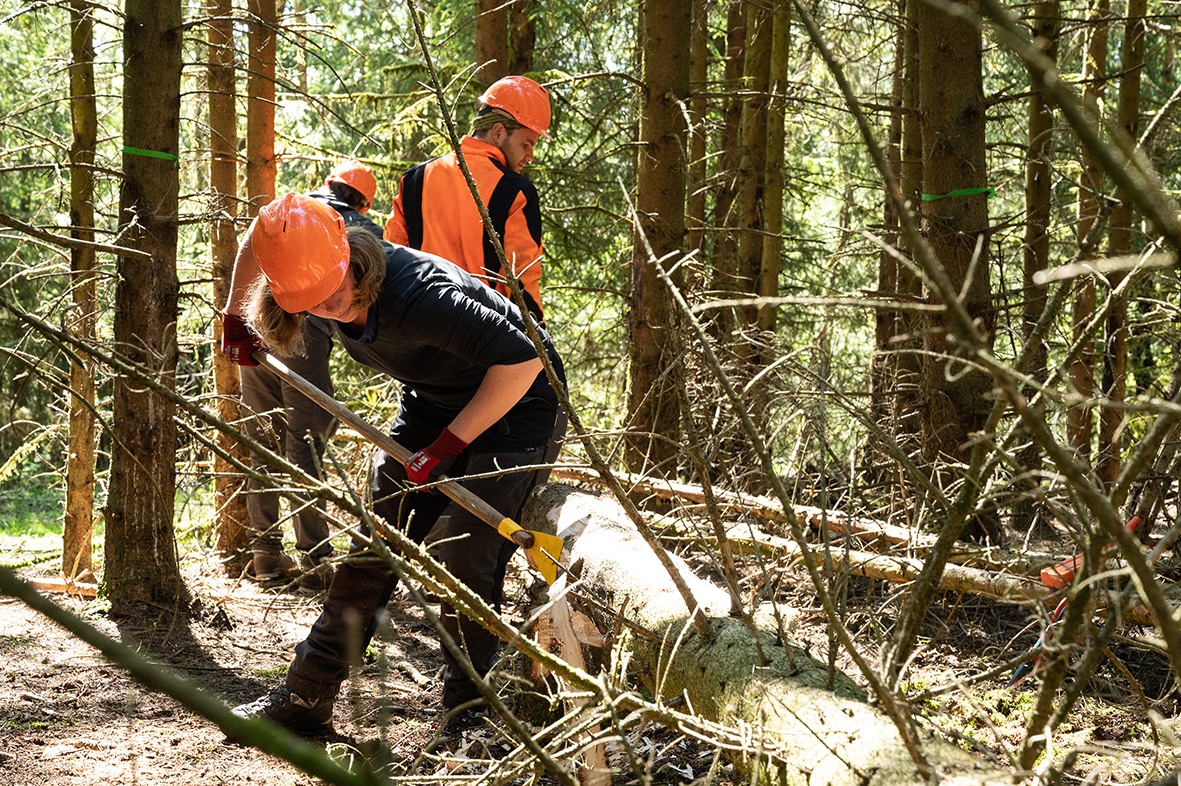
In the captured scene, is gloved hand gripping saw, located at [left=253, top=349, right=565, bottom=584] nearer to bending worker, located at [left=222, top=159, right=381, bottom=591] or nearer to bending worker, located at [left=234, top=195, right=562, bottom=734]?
bending worker, located at [left=234, top=195, right=562, bottom=734]

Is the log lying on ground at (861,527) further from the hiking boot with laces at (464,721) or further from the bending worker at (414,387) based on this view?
the hiking boot with laces at (464,721)

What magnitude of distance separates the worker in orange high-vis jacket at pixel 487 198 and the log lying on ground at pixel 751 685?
165 cm

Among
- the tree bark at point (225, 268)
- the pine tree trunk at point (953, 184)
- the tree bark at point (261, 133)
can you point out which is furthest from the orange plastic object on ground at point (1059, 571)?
the tree bark at point (261, 133)

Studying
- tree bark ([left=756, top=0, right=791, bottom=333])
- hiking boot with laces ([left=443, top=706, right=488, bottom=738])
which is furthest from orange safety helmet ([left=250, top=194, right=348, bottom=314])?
tree bark ([left=756, top=0, right=791, bottom=333])

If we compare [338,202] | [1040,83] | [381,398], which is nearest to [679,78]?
[338,202]

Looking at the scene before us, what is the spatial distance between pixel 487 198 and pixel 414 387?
1320 millimetres

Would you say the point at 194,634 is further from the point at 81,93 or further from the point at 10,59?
the point at 10,59

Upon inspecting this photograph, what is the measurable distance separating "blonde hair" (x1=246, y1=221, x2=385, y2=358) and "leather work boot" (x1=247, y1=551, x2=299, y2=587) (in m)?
2.56

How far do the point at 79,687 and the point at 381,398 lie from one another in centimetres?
305

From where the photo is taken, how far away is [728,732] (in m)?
2.26

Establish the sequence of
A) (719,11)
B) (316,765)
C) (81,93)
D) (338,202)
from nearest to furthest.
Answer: (316,765)
(81,93)
(338,202)
(719,11)

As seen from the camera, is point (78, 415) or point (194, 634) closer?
point (194, 634)

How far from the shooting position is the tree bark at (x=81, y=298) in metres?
4.90

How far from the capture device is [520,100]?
4980mm
